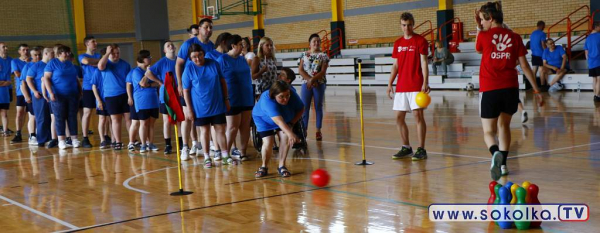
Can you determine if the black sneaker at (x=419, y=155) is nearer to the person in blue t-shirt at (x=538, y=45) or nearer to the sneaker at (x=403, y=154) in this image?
the sneaker at (x=403, y=154)

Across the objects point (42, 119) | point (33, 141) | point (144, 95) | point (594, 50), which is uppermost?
point (594, 50)

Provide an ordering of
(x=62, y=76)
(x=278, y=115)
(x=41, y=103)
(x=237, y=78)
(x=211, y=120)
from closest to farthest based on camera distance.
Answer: (x=278, y=115)
(x=211, y=120)
(x=237, y=78)
(x=62, y=76)
(x=41, y=103)

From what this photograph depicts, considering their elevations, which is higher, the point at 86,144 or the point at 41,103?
the point at 41,103

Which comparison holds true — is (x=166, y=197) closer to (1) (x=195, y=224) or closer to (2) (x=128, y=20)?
(1) (x=195, y=224)

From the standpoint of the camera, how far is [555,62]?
58.3 ft

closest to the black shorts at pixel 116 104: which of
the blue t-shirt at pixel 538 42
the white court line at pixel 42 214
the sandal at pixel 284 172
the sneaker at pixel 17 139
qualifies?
the sneaker at pixel 17 139

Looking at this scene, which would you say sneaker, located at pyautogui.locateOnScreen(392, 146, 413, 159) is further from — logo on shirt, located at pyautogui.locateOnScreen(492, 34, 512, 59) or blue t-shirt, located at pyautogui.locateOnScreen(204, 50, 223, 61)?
blue t-shirt, located at pyautogui.locateOnScreen(204, 50, 223, 61)

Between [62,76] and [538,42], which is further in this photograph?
[538,42]

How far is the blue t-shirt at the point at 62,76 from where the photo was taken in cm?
1095

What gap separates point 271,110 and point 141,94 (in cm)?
351

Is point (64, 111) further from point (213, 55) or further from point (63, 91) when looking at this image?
point (213, 55)

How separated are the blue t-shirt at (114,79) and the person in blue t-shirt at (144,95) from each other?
0.47 m

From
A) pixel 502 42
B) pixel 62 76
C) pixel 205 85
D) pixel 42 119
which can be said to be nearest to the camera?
pixel 502 42

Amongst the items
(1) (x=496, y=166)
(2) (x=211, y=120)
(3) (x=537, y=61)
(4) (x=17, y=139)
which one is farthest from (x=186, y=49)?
(3) (x=537, y=61)
